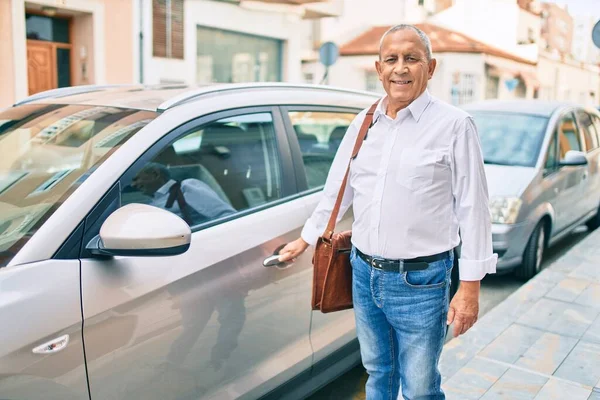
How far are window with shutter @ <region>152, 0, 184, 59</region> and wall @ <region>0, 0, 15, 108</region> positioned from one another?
11.3ft

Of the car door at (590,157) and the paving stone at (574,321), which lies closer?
the paving stone at (574,321)

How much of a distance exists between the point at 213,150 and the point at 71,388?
4.55 feet

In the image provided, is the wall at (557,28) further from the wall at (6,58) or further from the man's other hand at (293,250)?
the man's other hand at (293,250)

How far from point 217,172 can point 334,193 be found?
709 millimetres

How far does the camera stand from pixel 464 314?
2.13 meters

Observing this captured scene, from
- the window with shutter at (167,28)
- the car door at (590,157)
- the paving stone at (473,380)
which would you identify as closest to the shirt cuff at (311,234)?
the paving stone at (473,380)

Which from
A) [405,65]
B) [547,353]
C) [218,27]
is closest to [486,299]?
[547,353]

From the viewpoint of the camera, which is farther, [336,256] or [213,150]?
[213,150]

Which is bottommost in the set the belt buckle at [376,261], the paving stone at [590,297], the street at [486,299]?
the street at [486,299]

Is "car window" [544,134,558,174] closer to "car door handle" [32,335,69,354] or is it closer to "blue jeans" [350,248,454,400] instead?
"blue jeans" [350,248,454,400]

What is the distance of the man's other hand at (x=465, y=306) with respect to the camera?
6.97 ft

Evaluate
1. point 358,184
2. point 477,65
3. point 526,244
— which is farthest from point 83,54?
point 477,65

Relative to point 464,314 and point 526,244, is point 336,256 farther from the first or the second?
point 526,244

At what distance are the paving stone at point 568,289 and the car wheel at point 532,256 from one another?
0.57m
